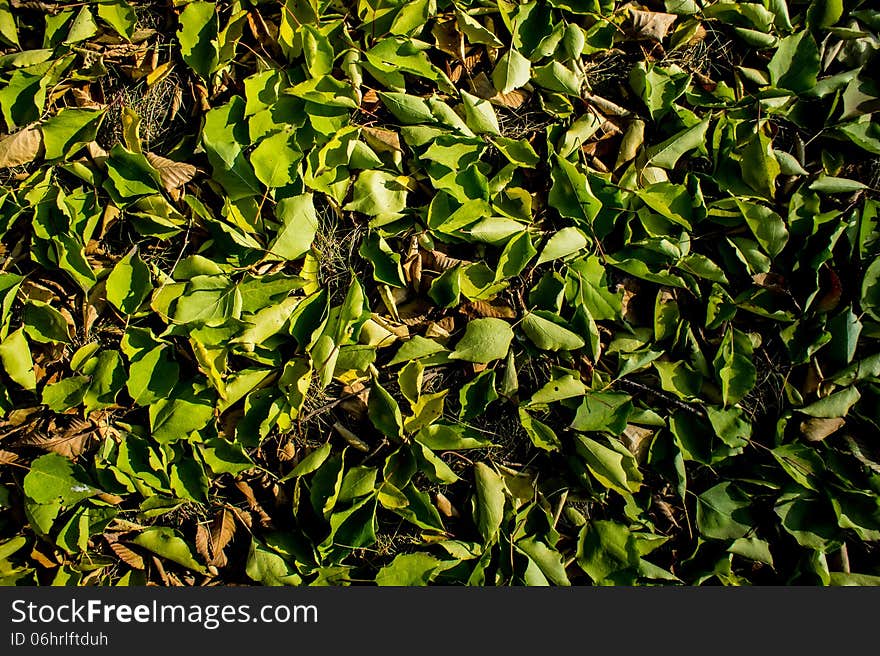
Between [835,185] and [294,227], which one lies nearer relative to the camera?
[294,227]

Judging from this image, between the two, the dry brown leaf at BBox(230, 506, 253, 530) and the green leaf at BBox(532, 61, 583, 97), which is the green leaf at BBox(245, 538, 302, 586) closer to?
the dry brown leaf at BBox(230, 506, 253, 530)

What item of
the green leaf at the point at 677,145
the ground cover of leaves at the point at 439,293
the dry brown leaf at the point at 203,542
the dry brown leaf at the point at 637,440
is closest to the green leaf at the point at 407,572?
the ground cover of leaves at the point at 439,293

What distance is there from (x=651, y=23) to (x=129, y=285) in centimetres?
124

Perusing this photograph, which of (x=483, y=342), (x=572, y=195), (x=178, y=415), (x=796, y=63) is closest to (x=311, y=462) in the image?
(x=178, y=415)

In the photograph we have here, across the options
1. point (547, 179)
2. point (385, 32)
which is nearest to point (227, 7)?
point (385, 32)

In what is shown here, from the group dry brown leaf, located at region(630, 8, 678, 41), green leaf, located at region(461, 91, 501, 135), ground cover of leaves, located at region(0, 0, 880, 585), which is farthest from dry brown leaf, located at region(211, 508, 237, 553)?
dry brown leaf, located at region(630, 8, 678, 41)

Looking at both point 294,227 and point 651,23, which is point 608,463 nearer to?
point 294,227

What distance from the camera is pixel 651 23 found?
144 cm

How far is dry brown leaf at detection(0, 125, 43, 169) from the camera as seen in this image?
1.36 m

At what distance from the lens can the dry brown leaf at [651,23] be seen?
1.44 meters

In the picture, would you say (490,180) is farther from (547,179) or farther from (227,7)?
(227,7)

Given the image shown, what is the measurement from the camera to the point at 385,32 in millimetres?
1390

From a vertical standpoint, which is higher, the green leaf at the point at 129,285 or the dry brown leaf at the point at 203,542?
the green leaf at the point at 129,285

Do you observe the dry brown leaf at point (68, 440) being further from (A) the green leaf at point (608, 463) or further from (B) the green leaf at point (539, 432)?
(A) the green leaf at point (608, 463)
